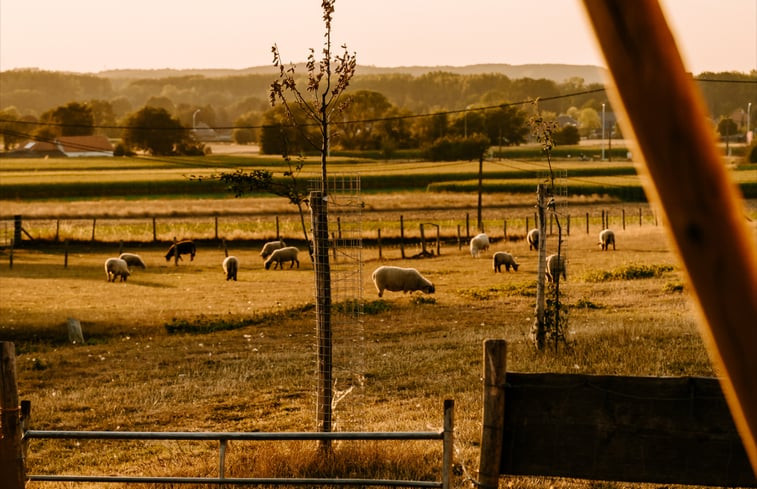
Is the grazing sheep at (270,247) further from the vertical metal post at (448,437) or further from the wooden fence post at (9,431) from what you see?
the vertical metal post at (448,437)

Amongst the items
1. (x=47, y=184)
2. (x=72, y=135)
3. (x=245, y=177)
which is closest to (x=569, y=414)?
(x=245, y=177)

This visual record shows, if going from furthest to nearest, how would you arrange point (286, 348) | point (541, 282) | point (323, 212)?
point (286, 348) < point (541, 282) < point (323, 212)

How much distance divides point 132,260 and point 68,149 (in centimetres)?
11671

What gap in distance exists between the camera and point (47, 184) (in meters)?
87.3

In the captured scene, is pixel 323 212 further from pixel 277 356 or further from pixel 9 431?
pixel 277 356

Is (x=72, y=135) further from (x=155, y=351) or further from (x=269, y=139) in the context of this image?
(x=155, y=351)

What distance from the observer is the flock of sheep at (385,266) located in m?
28.7

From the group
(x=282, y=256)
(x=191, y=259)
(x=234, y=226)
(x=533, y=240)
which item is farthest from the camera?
(x=234, y=226)

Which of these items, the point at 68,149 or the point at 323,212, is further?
the point at 68,149

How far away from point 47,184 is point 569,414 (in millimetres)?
86646

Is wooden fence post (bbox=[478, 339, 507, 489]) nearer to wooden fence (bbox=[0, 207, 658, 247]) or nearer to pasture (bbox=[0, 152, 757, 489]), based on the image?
pasture (bbox=[0, 152, 757, 489])

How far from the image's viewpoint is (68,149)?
149250 mm

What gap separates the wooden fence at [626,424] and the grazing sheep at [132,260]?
112 ft

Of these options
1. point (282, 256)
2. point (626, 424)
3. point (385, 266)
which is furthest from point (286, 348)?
point (282, 256)
